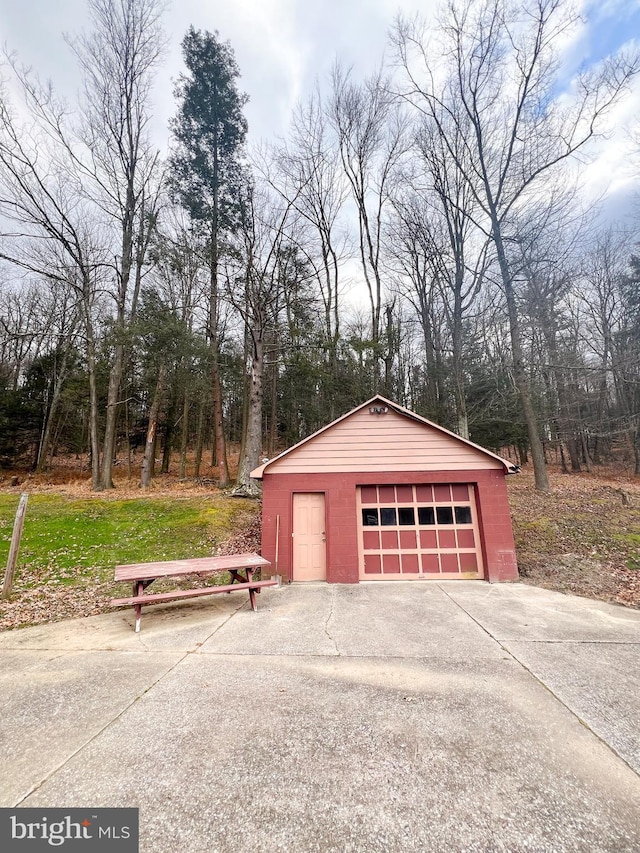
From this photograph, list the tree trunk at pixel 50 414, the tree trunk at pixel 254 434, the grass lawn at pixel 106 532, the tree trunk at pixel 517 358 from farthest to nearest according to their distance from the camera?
the tree trunk at pixel 50 414 < the tree trunk at pixel 517 358 < the tree trunk at pixel 254 434 < the grass lawn at pixel 106 532

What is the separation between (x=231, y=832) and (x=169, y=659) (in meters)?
2.53

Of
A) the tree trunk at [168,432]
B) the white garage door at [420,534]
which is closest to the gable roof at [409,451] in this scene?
the white garage door at [420,534]

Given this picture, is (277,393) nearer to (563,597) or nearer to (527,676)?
(563,597)

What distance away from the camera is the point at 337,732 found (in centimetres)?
269

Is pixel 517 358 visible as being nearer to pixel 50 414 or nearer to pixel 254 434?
pixel 254 434

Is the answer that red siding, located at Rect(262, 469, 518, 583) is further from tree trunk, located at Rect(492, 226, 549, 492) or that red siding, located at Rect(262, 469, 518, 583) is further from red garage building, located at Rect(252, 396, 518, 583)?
tree trunk, located at Rect(492, 226, 549, 492)

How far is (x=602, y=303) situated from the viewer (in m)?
17.8

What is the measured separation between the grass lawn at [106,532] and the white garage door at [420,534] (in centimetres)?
384

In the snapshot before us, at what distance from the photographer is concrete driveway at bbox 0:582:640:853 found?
1.92 metres

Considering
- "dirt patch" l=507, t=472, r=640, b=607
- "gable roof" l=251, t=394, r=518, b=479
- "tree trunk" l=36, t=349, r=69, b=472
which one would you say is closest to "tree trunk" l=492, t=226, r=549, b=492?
"dirt patch" l=507, t=472, r=640, b=607

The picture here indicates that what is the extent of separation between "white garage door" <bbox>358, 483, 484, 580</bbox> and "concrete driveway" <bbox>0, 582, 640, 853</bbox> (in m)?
2.42

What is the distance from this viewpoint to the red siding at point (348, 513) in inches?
284

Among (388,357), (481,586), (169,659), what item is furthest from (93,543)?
(388,357)

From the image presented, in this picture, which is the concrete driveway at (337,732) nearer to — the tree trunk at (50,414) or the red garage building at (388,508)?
the red garage building at (388,508)
